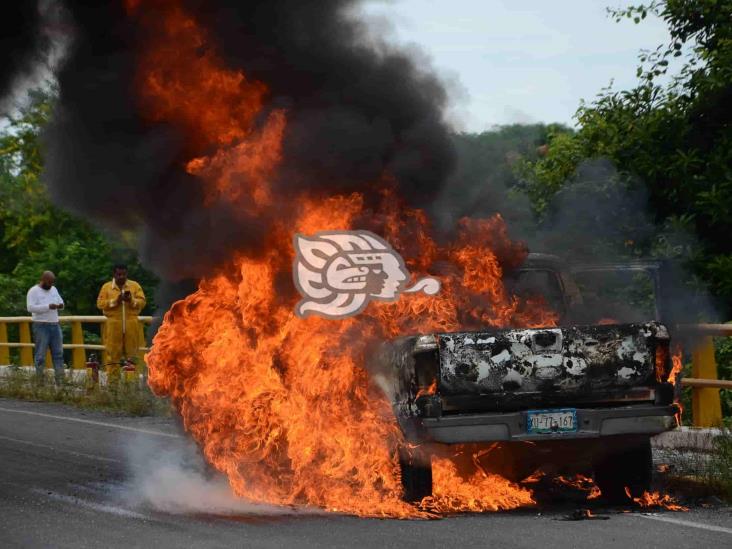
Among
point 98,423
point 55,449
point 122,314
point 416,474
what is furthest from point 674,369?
point 122,314

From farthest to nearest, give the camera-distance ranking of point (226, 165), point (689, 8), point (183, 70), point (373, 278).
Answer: point (689, 8) < point (183, 70) < point (226, 165) < point (373, 278)

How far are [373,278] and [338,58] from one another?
9.38 feet

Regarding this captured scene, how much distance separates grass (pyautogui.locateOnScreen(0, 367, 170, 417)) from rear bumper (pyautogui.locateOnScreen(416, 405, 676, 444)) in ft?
Answer: 27.4

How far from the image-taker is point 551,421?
8922mm

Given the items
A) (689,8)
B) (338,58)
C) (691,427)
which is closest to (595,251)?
(691,427)

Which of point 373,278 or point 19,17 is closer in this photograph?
point 373,278

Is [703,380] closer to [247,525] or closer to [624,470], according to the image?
[624,470]

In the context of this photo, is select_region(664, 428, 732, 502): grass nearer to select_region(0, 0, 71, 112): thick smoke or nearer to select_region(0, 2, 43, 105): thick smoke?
select_region(0, 0, 71, 112): thick smoke

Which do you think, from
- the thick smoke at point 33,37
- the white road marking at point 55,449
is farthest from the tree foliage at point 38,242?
the thick smoke at point 33,37

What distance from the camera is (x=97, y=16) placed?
40.8ft

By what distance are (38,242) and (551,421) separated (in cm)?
3523

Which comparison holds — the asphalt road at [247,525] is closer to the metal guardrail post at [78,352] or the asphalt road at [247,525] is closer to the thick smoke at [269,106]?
the thick smoke at [269,106]

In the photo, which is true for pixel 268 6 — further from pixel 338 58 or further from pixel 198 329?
pixel 198 329

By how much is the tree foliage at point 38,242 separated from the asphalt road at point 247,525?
2005 centimetres
